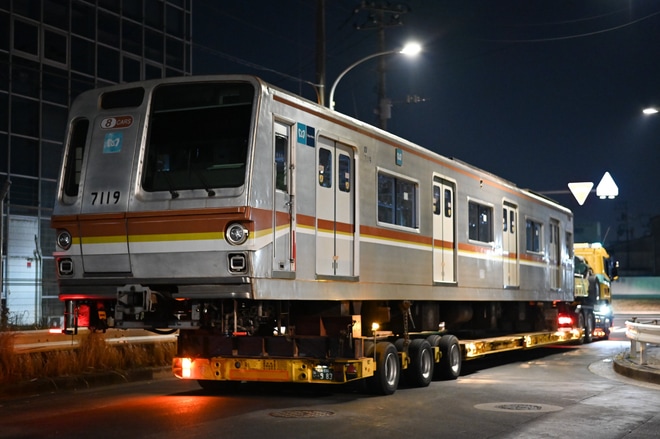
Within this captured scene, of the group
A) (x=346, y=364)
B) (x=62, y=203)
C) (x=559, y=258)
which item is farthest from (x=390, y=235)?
(x=559, y=258)

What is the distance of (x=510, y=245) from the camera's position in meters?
20.6

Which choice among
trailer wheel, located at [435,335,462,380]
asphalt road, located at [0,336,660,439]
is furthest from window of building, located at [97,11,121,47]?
trailer wheel, located at [435,335,462,380]

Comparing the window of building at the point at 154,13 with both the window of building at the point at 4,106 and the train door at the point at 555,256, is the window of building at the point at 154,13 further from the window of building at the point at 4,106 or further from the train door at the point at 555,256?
the train door at the point at 555,256

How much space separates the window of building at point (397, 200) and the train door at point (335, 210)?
39.4 inches

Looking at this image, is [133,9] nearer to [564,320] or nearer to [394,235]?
[564,320]

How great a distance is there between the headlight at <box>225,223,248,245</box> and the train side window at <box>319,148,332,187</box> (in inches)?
76.4

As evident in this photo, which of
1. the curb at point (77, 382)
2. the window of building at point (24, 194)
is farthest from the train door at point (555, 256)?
the window of building at point (24, 194)

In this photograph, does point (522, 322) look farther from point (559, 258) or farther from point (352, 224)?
point (352, 224)

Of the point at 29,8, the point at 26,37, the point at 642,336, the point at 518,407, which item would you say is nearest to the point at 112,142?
the point at 518,407

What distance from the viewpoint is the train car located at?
11.0m

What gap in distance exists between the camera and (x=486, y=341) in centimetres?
1811

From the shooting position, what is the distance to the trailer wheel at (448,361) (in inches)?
630

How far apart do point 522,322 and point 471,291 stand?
5506 mm

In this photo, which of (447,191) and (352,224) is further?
(447,191)
